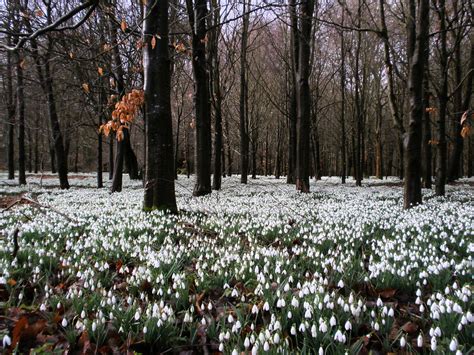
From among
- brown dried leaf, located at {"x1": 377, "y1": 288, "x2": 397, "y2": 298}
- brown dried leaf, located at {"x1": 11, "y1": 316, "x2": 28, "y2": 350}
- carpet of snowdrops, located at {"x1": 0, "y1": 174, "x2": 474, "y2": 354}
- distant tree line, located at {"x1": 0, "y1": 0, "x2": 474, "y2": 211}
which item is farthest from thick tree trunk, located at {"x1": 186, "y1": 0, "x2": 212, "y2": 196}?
brown dried leaf, located at {"x1": 11, "y1": 316, "x2": 28, "y2": 350}

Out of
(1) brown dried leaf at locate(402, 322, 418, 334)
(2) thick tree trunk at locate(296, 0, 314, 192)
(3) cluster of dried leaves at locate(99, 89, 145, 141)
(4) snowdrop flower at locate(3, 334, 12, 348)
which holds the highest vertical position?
(2) thick tree trunk at locate(296, 0, 314, 192)

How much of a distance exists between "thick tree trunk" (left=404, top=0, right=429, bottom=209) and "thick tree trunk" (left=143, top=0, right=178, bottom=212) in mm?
5853

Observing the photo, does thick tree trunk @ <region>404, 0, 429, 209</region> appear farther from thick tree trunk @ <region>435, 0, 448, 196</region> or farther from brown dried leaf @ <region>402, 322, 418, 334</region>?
brown dried leaf @ <region>402, 322, 418, 334</region>

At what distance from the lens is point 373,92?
32062mm

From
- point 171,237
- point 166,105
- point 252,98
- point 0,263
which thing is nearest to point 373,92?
point 252,98

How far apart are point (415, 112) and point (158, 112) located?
619 centimetres

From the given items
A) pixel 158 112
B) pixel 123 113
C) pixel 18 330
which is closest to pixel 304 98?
pixel 158 112

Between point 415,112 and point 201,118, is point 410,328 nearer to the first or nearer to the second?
point 415,112

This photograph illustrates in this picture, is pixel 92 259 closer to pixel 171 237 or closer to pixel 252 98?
pixel 171 237

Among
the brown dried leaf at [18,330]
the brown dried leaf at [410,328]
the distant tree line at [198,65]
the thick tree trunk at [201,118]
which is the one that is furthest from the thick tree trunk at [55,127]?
the brown dried leaf at [410,328]

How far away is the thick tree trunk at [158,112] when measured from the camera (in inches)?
286

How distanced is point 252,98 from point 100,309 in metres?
28.8

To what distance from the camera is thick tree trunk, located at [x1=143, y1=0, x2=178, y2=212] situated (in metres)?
7.26

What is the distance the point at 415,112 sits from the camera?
26.6 feet
